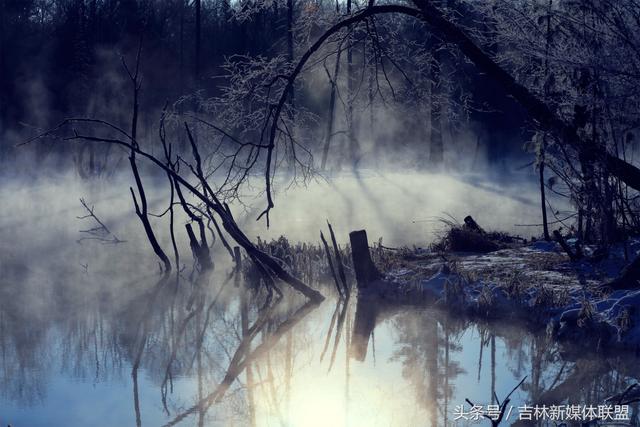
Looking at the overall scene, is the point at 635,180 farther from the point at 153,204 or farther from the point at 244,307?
the point at 153,204

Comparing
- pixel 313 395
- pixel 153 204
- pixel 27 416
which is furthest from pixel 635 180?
pixel 153 204

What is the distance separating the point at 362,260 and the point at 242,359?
2709 mm

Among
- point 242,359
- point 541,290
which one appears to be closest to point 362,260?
Answer: point 541,290

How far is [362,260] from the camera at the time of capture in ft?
38.1

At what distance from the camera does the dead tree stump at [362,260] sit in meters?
11.6

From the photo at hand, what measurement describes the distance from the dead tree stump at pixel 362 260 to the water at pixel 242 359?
0.43 meters

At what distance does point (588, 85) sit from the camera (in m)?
10.1

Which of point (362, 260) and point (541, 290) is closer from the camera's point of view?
point (541, 290)

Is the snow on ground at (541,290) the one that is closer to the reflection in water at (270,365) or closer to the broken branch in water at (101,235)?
the reflection in water at (270,365)

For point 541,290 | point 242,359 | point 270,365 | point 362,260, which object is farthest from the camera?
point 362,260

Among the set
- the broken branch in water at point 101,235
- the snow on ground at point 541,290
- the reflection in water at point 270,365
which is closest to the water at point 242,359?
the reflection in water at point 270,365

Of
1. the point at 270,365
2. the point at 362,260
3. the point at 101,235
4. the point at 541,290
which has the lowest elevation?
the point at 270,365

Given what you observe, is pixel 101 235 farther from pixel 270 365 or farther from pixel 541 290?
pixel 541 290

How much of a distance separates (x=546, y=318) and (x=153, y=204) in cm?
1499
